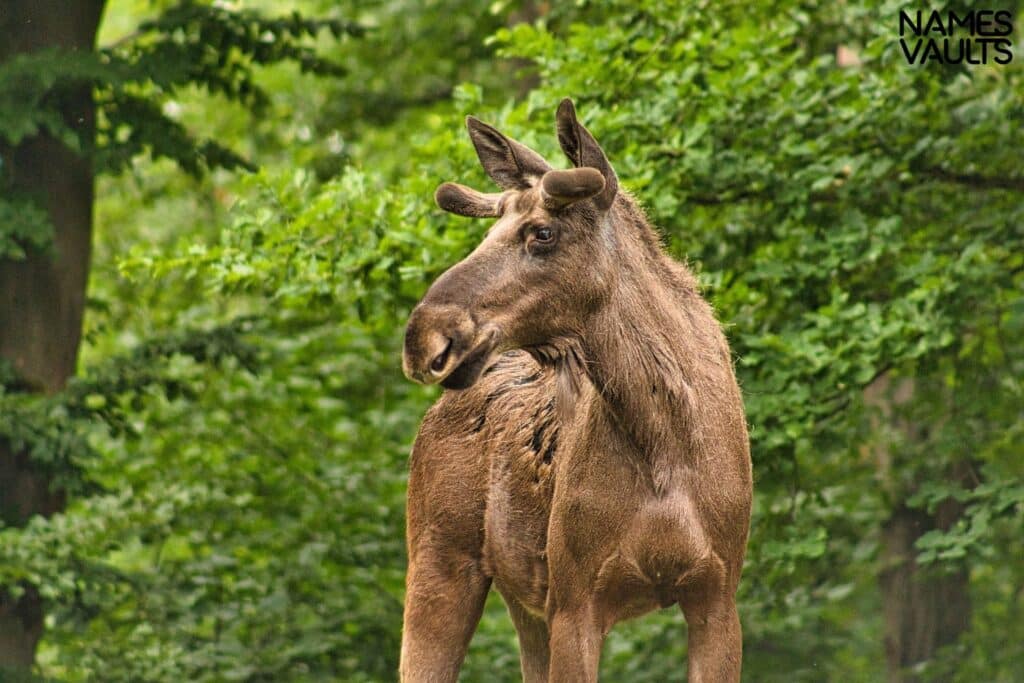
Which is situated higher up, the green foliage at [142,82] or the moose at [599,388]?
the green foliage at [142,82]

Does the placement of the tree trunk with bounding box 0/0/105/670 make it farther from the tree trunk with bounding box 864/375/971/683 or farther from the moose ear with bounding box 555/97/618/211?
the tree trunk with bounding box 864/375/971/683

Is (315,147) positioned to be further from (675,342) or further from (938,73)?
(675,342)

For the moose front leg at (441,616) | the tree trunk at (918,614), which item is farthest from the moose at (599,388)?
the tree trunk at (918,614)

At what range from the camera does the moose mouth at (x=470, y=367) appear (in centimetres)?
459

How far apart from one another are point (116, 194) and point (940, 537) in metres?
10.7

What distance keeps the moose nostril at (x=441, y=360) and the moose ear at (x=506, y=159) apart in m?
0.77

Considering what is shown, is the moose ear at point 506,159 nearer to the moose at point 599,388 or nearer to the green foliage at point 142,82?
the moose at point 599,388

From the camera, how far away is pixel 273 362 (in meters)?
12.6

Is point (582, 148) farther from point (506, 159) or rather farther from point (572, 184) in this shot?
point (506, 159)

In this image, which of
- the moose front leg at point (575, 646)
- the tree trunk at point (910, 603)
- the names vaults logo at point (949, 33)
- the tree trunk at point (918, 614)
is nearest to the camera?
the moose front leg at point (575, 646)

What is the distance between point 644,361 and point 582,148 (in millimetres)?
747

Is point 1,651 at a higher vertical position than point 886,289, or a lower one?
lower

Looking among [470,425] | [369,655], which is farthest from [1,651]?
[470,425]

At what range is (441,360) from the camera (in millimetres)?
4551
